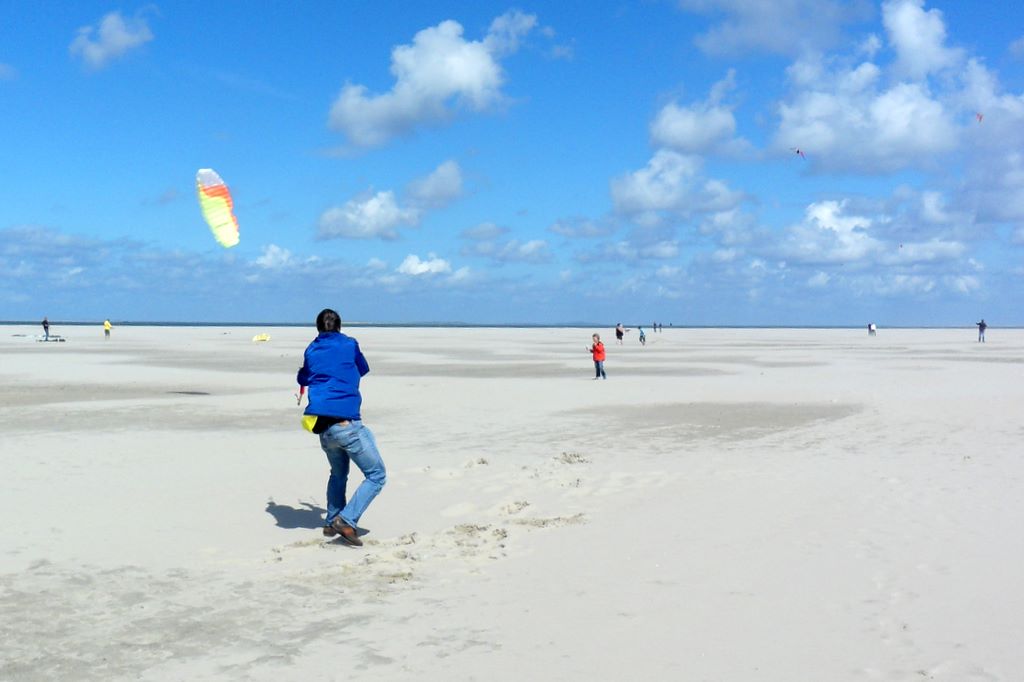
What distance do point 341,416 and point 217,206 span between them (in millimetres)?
9691

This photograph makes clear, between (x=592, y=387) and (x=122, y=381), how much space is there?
46.6 ft

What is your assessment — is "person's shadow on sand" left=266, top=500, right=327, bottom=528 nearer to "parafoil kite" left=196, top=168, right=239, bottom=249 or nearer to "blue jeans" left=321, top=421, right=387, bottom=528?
"blue jeans" left=321, top=421, right=387, bottom=528

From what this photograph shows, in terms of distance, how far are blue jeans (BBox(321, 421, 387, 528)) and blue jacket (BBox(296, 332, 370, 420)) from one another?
0.15 metres

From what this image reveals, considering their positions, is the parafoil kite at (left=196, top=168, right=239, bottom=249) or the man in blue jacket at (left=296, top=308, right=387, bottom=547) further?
the parafoil kite at (left=196, top=168, right=239, bottom=249)

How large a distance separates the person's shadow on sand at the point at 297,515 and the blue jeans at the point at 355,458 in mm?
733

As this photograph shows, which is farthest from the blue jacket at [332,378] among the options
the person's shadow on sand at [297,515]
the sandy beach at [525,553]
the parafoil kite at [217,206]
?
the parafoil kite at [217,206]

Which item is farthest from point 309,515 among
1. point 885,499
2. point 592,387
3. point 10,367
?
point 10,367

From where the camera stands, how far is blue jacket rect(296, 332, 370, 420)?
293 inches

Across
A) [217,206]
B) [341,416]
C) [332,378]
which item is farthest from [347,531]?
[217,206]

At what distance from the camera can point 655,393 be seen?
22.9 meters

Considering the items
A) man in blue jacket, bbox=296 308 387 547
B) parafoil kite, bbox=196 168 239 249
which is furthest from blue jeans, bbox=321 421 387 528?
parafoil kite, bbox=196 168 239 249

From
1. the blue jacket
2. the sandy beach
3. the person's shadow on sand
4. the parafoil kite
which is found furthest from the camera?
the parafoil kite

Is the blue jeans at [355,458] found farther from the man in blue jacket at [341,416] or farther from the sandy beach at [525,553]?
the sandy beach at [525,553]

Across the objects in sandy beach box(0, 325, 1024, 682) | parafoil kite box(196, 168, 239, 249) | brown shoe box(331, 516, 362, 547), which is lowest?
sandy beach box(0, 325, 1024, 682)
